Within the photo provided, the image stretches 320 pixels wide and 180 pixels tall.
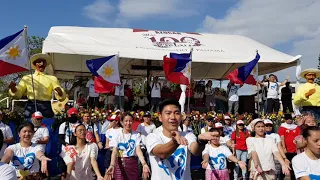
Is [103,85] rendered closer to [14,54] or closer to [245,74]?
[14,54]

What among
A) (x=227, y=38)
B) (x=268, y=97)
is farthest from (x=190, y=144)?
(x=227, y=38)

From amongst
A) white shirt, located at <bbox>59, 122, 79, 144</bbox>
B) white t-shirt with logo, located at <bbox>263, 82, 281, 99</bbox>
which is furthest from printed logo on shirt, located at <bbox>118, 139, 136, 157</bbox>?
white t-shirt with logo, located at <bbox>263, 82, 281, 99</bbox>

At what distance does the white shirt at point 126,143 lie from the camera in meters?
6.15

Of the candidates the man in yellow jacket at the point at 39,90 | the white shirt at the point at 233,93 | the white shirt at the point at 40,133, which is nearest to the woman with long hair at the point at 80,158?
the white shirt at the point at 40,133

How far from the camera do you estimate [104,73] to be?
30.9ft


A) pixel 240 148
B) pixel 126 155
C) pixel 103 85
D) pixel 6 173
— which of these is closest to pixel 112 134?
pixel 126 155

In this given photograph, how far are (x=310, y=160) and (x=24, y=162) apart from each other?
376cm

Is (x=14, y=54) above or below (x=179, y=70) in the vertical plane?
above

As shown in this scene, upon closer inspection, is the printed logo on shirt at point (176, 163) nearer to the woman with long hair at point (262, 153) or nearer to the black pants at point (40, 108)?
the woman with long hair at point (262, 153)

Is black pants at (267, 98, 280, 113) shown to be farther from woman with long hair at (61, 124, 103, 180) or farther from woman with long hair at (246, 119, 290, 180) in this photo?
woman with long hair at (61, 124, 103, 180)

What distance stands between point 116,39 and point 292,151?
7358 mm

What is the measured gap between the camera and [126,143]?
6188mm

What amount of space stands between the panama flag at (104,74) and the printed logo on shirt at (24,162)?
4.18 m

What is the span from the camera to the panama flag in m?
9.32
